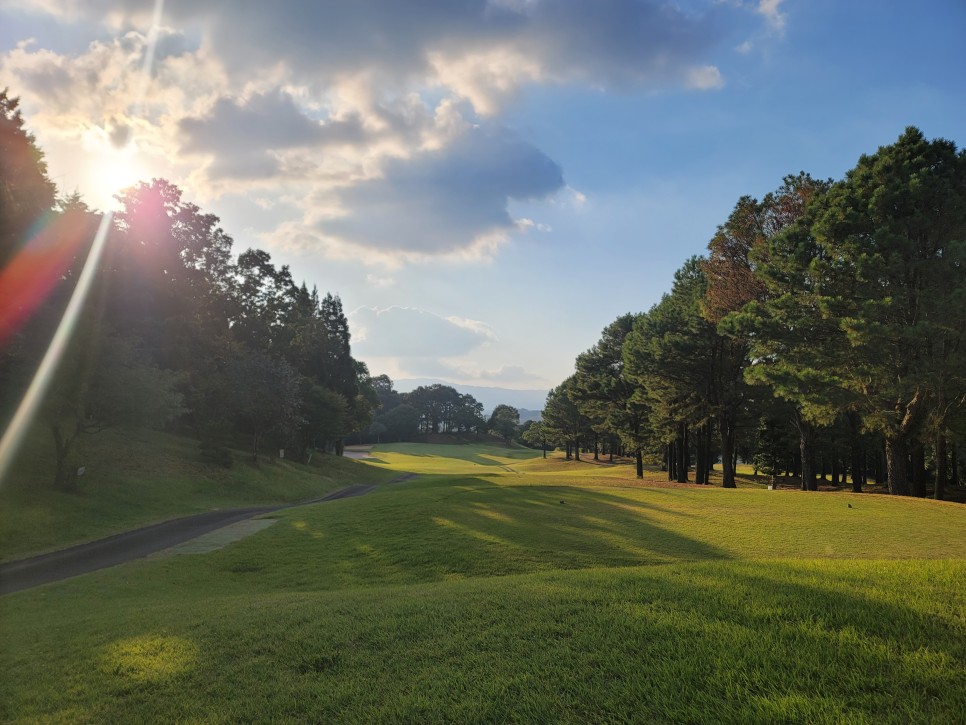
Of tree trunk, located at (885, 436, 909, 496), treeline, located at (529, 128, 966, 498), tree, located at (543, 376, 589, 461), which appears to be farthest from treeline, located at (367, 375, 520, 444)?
tree trunk, located at (885, 436, 909, 496)

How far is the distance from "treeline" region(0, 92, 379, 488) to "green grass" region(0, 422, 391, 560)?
4.35 ft

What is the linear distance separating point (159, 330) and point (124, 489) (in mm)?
17270

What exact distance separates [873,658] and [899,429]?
24608mm

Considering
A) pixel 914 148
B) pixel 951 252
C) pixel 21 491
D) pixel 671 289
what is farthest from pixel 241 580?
pixel 671 289

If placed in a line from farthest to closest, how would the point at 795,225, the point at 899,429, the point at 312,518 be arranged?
the point at 795,225 < the point at 899,429 < the point at 312,518

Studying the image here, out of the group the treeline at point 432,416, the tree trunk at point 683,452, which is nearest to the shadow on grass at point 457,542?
the tree trunk at point 683,452

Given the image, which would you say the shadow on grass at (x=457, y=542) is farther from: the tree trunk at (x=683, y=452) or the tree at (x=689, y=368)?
the tree trunk at (x=683, y=452)

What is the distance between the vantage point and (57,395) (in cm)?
2359

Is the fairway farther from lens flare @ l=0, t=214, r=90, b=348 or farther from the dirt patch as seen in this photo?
lens flare @ l=0, t=214, r=90, b=348

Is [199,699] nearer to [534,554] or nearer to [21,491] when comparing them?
[534,554]

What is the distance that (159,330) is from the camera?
38.7 meters

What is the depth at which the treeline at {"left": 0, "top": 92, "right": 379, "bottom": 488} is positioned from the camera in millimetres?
23281

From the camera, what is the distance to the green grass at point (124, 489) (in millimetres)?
18781

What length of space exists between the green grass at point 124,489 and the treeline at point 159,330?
4.35 feet
